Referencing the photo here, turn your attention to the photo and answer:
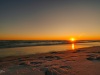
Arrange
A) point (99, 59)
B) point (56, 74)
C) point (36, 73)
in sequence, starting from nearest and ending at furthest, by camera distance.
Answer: point (56, 74) < point (36, 73) < point (99, 59)

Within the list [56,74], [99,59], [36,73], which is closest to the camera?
[56,74]

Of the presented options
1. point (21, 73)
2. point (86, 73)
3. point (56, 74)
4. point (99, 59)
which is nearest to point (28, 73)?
point (21, 73)

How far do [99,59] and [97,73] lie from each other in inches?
190

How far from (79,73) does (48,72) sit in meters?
1.79

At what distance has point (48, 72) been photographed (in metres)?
8.55

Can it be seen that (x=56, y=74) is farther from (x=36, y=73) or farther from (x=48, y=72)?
(x=36, y=73)

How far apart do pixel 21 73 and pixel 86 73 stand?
3830 millimetres

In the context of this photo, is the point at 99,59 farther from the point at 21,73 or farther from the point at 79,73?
the point at 21,73

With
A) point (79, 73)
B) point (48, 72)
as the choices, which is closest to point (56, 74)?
point (48, 72)

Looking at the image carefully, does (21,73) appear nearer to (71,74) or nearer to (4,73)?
(4,73)

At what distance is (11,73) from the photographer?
9.23 m

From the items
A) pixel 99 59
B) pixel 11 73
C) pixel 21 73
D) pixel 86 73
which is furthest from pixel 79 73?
pixel 99 59

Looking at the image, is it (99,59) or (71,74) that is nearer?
(71,74)

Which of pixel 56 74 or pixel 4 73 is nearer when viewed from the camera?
pixel 56 74
